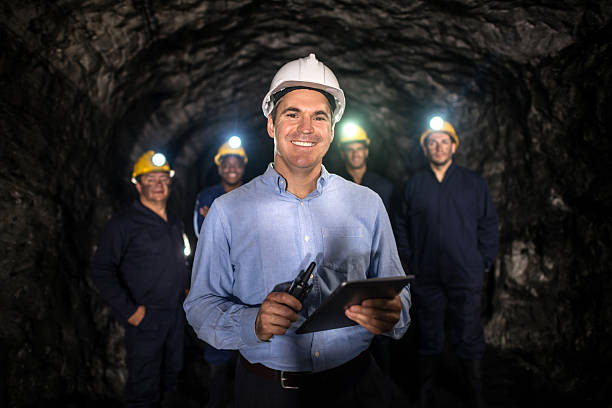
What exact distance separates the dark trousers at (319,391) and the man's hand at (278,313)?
1.20 ft

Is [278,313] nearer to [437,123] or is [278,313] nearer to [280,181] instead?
[280,181]

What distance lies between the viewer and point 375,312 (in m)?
1.17

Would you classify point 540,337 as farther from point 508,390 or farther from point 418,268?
point 418,268

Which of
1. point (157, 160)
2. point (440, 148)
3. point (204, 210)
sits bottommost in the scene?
point (204, 210)

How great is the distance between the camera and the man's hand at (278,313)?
114 cm

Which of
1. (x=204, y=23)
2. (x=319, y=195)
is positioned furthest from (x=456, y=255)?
(x=204, y=23)

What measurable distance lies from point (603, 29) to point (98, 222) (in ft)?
16.6

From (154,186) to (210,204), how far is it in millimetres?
836

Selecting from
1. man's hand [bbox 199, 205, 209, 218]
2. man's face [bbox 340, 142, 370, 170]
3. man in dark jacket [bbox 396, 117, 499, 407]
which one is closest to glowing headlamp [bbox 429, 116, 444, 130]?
man in dark jacket [bbox 396, 117, 499, 407]

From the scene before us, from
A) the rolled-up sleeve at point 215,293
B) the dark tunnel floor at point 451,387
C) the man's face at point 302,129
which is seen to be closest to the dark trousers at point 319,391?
the rolled-up sleeve at point 215,293

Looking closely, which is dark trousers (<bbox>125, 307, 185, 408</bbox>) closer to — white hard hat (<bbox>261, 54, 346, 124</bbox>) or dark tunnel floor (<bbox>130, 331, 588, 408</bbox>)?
dark tunnel floor (<bbox>130, 331, 588, 408</bbox>)

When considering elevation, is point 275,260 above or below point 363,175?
below

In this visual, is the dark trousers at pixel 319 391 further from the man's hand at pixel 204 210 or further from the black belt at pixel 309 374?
the man's hand at pixel 204 210

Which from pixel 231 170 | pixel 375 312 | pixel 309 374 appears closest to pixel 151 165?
pixel 231 170
